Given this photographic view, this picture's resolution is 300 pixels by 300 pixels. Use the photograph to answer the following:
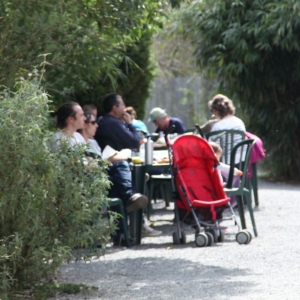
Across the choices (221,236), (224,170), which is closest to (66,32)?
(221,236)

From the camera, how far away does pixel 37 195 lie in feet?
18.5

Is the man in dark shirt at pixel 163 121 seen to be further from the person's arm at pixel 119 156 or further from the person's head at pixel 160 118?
the person's arm at pixel 119 156

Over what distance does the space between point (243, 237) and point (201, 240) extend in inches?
17.0

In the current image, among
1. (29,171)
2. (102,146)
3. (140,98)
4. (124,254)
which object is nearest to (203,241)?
(124,254)

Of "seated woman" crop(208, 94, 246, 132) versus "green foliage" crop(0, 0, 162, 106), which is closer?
"green foliage" crop(0, 0, 162, 106)

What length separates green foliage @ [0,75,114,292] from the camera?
5449mm

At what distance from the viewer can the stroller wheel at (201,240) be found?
8.38 meters

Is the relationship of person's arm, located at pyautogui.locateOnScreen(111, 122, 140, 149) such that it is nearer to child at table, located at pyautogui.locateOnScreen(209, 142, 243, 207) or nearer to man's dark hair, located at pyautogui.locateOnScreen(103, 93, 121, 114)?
man's dark hair, located at pyautogui.locateOnScreen(103, 93, 121, 114)

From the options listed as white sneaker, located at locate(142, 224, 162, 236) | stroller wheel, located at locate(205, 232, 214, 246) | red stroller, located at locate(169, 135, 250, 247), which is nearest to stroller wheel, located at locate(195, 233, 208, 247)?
stroller wheel, located at locate(205, 232, 214, 246)

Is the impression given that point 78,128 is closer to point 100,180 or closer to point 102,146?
point 102,146

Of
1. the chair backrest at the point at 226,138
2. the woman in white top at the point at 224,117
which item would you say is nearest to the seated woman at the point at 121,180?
the chair backrest at the point at 226,138

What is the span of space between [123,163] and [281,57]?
6960 millimetres

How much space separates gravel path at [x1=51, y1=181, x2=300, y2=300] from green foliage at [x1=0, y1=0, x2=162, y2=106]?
1.79 meters

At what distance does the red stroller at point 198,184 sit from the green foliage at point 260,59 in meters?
5.45
